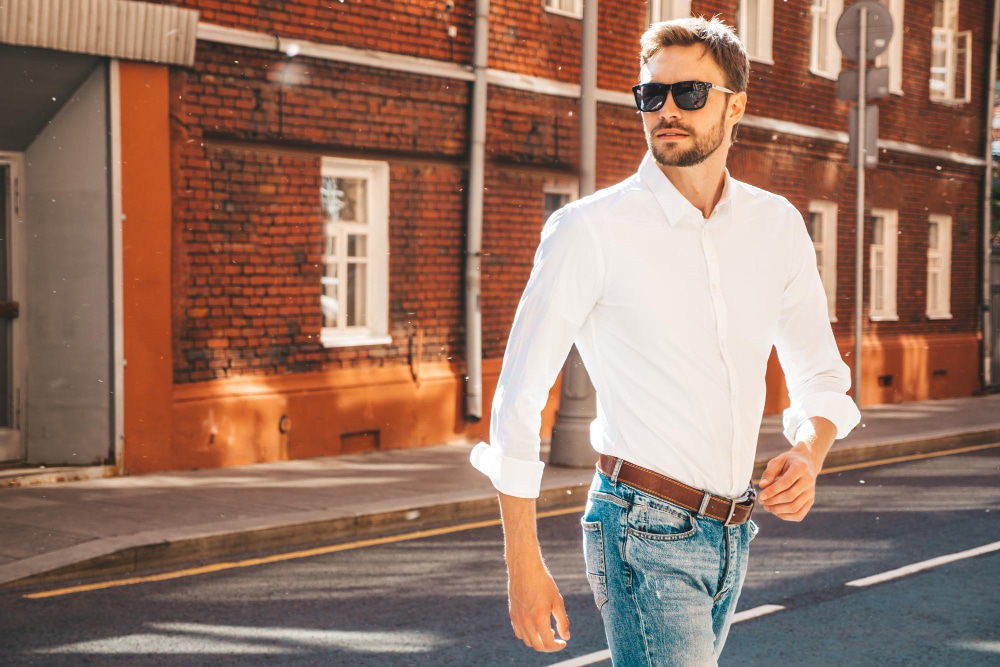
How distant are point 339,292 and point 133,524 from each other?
514 centimetres

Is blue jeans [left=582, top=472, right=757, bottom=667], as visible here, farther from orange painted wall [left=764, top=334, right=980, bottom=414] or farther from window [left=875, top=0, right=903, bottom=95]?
window [left=875, top=0, right=903, bottom=95]

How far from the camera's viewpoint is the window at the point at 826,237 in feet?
68.1

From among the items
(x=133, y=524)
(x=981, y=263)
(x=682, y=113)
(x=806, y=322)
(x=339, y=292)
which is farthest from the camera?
(x=981, y=263)

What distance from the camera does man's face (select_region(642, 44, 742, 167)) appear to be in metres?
2.81

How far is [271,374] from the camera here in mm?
12633

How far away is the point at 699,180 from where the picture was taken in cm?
286

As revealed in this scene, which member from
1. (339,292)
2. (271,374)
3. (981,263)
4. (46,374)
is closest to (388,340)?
(339,292)

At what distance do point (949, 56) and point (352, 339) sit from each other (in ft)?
46.8

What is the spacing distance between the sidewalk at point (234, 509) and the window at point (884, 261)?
9662mm

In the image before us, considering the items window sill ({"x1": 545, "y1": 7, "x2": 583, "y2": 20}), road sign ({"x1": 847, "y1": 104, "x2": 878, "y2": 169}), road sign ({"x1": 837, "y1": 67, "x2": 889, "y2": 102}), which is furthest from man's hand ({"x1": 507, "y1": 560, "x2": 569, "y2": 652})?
road sign ({"x1": 837, "y1": 67, "x2": 889, "y2": 102})

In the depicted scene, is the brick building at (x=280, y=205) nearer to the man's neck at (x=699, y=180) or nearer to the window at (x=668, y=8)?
the window at (x=668, y=8)

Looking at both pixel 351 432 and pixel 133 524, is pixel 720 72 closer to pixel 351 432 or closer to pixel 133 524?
pixel 133 524

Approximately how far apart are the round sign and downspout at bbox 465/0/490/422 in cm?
449

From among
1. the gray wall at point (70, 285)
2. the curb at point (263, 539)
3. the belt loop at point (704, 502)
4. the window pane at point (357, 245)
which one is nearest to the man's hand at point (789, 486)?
the belt loop at point (704, 502)
